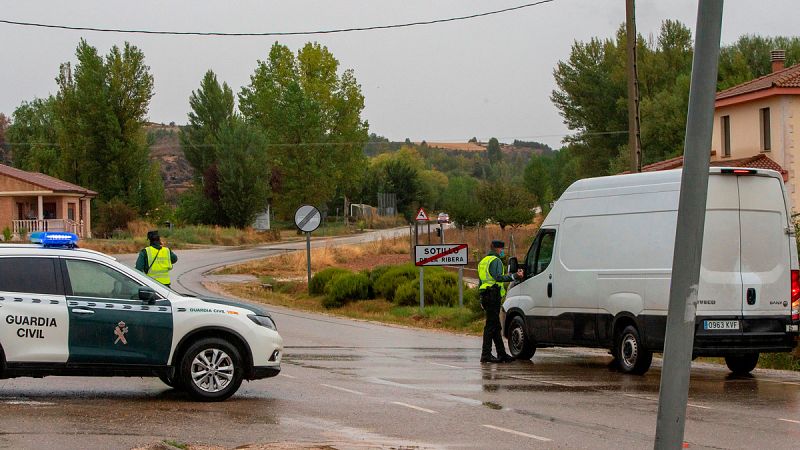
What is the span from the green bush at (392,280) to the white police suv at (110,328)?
19.0 m

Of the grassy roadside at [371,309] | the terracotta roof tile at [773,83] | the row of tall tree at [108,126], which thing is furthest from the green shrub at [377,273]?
the row of tall tree at [108,126]

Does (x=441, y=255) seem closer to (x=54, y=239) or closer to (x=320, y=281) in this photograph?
(x=320, y=281)

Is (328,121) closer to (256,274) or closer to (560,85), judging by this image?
(560,85)

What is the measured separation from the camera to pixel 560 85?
8244cm

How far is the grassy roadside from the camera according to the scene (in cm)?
2631

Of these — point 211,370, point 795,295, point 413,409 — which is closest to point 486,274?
point 795,295

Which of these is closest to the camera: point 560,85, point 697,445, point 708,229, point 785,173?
point 697,445

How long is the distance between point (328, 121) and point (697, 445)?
91.3m

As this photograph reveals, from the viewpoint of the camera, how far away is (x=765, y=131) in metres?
40.8

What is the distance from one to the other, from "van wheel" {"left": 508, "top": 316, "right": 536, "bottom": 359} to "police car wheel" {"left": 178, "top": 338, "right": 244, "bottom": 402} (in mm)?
6705

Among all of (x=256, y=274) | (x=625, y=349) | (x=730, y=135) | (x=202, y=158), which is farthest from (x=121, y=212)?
(x=625, y=349)

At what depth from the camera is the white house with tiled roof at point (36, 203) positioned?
2542 inches

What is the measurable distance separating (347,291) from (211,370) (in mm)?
20229

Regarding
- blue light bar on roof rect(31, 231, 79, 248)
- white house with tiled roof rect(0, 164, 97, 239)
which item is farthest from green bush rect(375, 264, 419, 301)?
white house with tiled roof rect(0, 164, 97, 239)
